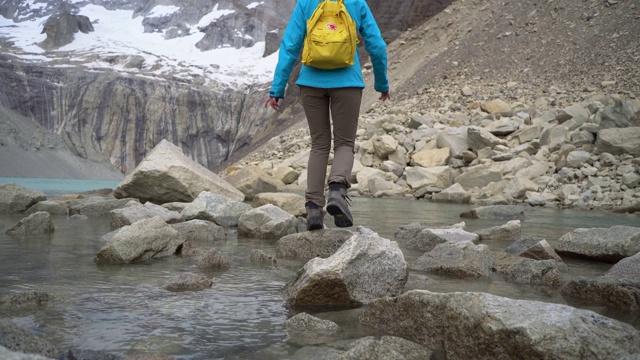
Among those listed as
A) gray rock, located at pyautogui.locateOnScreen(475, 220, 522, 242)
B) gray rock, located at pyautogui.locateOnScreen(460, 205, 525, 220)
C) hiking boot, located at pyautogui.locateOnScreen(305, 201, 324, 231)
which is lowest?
gray rock, located at pyautogui.locateOnScreen(460, 205, 525, 220)

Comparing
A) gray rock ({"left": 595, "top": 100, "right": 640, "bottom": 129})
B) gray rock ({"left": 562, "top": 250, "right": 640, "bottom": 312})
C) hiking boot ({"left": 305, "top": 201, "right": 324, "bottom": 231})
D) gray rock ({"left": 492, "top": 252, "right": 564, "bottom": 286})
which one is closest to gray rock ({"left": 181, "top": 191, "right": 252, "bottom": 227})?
hiking boot ({"left": 305, "top": 201, "right": 324, "bottom": 231})

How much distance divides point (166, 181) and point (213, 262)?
5472 mm

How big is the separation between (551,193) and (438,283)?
10142 mm

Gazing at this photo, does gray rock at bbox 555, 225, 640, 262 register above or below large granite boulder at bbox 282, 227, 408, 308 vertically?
below

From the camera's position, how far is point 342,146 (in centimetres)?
454

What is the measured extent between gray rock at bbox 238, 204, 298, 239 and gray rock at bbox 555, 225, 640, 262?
8.05 feet

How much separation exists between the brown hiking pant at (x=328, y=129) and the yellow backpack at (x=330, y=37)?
24cm

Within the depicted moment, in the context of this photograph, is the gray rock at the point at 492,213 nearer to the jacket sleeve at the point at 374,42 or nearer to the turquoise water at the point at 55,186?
the jacket sleeve at the point at 374,42

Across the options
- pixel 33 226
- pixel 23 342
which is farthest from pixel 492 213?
pixel 23 342

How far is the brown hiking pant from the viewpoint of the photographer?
438 centimetres

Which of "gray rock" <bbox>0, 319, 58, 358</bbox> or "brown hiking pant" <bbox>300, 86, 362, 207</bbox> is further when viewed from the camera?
"brown hiking pant" <bbox>300, 86, 362, 207</bbox>

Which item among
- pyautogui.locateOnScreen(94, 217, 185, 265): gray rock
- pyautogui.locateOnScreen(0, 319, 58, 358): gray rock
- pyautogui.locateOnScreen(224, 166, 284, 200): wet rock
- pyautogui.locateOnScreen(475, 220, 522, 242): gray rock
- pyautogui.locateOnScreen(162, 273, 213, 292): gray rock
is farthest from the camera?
pyautogui.locateOnScreen(224, 166, 284, 200): wet rock

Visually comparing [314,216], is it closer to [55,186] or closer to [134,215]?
[134,215]

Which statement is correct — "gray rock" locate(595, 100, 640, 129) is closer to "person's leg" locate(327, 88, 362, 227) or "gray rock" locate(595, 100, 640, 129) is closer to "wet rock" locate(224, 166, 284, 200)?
"wet rock" locate(224, 166, 284, 200)
